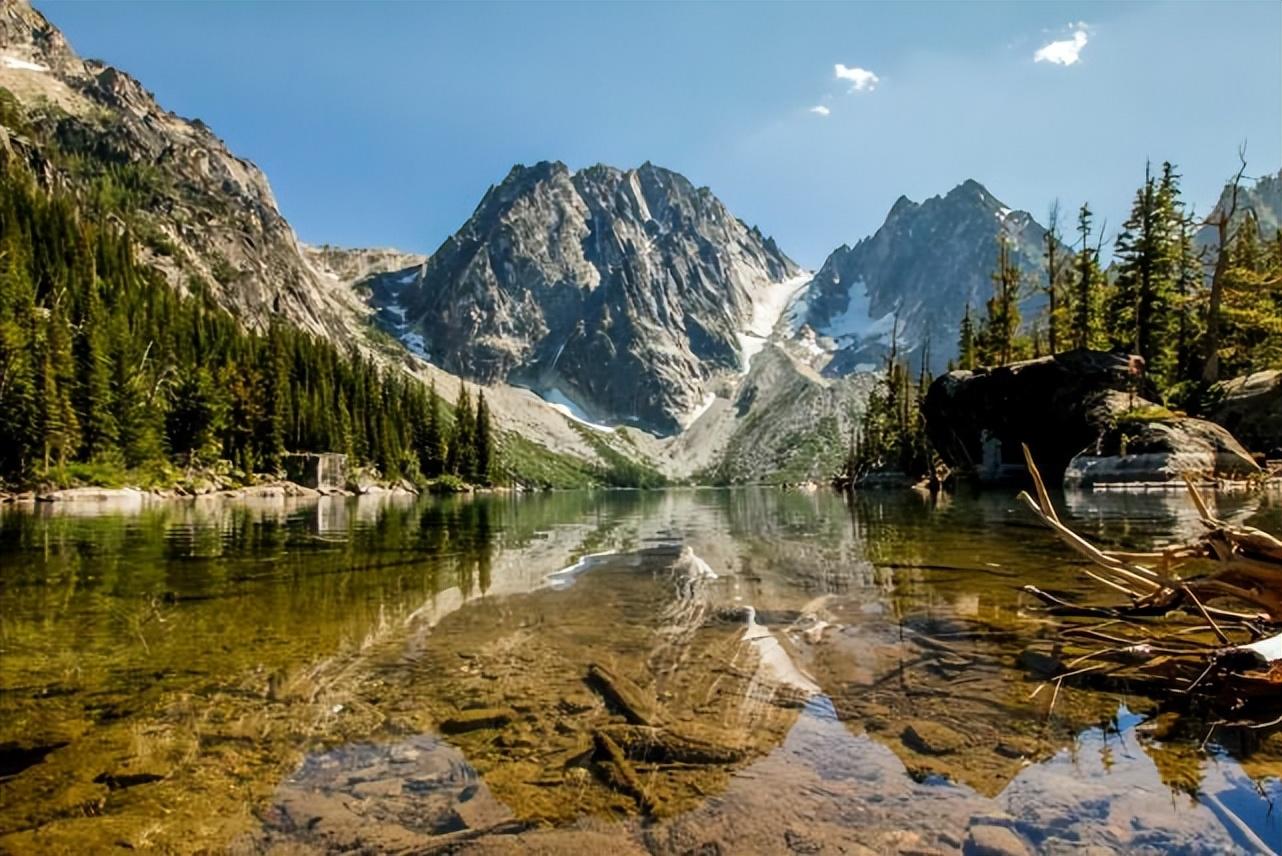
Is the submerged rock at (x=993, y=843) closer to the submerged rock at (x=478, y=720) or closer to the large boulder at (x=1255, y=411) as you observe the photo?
the submerged rock at (x=478, y=720)

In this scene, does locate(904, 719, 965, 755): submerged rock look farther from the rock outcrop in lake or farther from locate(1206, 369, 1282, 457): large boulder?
locate(1206, 369, 1282, 457): large boulder

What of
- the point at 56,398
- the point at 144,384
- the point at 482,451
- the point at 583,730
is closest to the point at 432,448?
the point at 482,451

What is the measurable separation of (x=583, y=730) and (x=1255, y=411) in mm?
56877

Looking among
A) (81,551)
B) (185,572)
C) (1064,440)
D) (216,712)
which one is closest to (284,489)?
(81,551)

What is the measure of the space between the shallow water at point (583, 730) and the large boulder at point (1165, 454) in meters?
35.8

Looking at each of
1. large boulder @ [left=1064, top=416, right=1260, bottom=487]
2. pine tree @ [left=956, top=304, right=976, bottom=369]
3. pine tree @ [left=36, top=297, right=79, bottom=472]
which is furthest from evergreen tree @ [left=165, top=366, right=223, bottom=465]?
pine tree @ [left=956, top=304, right=976, bottom=369]

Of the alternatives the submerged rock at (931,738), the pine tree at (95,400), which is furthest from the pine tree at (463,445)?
the submerged rock at (931,738)

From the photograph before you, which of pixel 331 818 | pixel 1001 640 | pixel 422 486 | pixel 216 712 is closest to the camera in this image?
pixel 331 818

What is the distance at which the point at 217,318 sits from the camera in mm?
135750

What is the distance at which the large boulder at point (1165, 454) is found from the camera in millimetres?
40219

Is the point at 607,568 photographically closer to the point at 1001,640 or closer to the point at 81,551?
the point at 1001,640

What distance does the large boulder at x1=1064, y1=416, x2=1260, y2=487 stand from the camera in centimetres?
4022

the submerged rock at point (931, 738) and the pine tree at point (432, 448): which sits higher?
the pine tree at point (432, 448)

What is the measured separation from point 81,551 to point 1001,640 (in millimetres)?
25965
